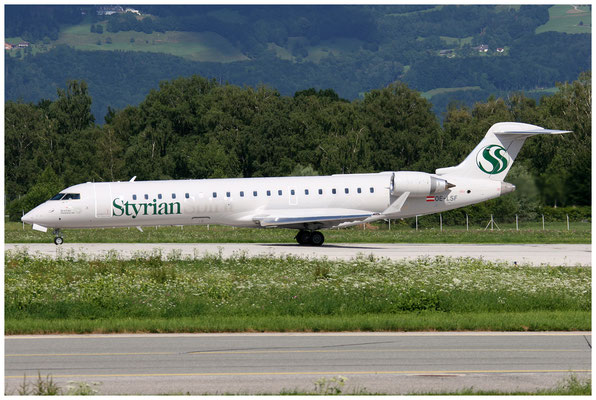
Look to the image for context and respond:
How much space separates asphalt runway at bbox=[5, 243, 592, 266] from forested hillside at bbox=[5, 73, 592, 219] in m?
32.9

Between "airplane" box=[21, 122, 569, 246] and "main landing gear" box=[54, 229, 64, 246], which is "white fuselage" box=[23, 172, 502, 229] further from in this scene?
"main landing gear" box=[54, 229, 64, 246]

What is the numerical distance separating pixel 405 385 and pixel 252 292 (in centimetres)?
986

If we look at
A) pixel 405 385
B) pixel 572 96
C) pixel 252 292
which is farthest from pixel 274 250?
pixel 572 96

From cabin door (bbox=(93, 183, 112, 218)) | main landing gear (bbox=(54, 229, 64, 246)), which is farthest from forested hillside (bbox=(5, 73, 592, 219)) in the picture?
cabin door (bbox=(93, 183, 112, 218))

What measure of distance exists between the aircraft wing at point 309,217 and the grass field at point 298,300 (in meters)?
13.0

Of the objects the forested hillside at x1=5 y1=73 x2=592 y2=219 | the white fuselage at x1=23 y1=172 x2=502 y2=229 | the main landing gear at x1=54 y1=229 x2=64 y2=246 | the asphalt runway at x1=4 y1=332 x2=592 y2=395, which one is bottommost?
the asphalt runway at x1=4 y1=332 x2=592 y2=395

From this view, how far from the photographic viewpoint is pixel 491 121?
96438mm

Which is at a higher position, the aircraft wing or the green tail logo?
the green tail logo

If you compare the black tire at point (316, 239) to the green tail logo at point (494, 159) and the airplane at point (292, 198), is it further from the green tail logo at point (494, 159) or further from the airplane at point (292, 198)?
the green tail logo at point (494, 159)

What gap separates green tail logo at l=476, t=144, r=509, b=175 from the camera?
44.4 metres

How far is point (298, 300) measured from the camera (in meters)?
23.1

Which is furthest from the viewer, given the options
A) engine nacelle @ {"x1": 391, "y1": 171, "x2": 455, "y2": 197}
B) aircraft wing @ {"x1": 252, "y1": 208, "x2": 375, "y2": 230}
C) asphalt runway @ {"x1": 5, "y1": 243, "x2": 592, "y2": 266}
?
engine nacelle @ {"x1": 391, "y1": 171, "x2": 455, "y2": 197}

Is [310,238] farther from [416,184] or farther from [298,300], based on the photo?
[298,300]

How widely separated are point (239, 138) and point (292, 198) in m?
58.0
